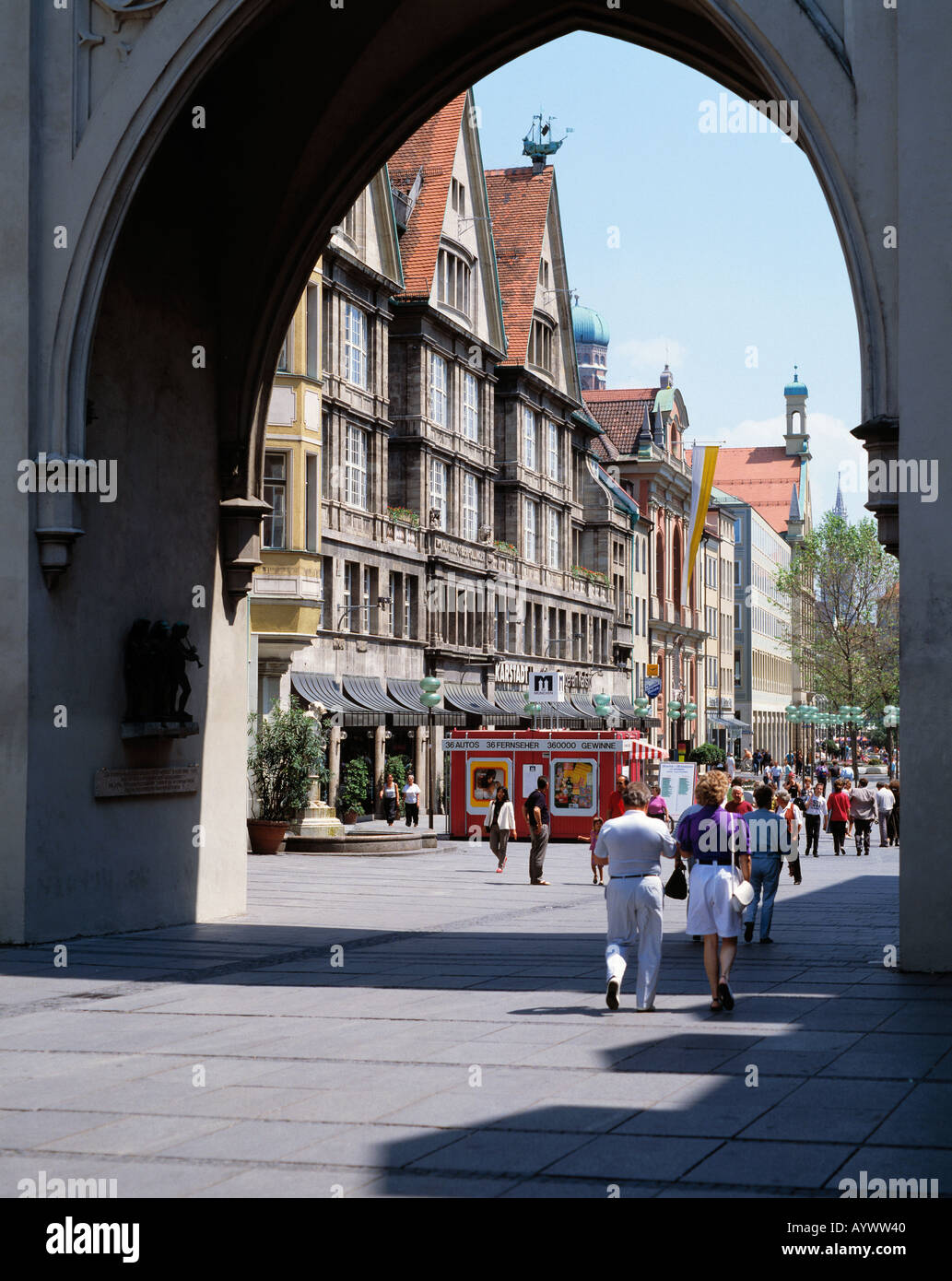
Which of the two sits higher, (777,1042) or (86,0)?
(86,0)

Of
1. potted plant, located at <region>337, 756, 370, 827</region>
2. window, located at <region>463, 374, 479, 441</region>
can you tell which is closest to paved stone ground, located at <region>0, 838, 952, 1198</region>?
potted plant, located at <region>337, 756, 370, 827</region>

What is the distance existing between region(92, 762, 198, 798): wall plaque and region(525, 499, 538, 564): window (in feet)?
165

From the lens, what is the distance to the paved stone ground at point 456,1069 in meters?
7.32

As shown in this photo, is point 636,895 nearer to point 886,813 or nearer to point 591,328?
point 886,813

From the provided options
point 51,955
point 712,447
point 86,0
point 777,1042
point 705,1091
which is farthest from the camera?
point 712,447

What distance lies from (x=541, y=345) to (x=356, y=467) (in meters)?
22.5

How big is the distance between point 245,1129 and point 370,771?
1689 inches

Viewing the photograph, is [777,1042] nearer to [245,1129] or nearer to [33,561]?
[245,1129]

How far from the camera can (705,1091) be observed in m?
9.01

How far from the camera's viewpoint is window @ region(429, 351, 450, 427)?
57.4 m

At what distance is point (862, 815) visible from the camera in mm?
39844

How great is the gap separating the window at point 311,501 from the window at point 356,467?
269 inches

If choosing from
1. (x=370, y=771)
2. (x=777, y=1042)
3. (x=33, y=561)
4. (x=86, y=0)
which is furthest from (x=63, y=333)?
(x=370, y=771)

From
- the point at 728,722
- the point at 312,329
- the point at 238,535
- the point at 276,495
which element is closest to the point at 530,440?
the point at 312,329
